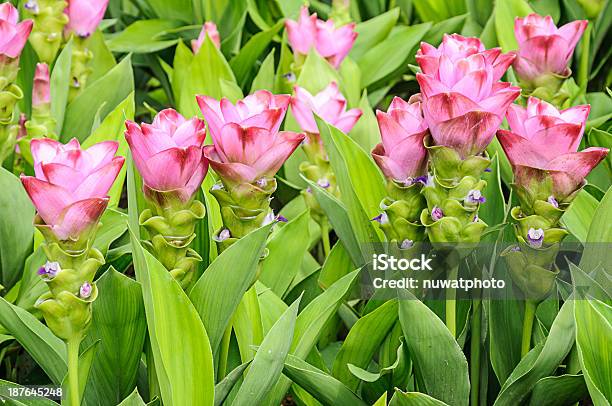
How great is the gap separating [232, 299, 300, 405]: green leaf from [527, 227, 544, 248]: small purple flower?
1.05ft

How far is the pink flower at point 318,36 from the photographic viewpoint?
2.14 m

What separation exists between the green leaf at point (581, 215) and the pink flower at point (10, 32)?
39.5 inches

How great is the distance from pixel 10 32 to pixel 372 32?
132 centimetres

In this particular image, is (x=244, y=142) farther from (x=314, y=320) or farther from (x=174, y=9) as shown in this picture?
(x=174, y=9)

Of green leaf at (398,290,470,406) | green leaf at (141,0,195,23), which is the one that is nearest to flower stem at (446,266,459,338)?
green leaf at (398,290,470,406)

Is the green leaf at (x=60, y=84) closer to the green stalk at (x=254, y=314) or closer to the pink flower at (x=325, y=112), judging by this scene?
the pink flower at (x=325, y=112)

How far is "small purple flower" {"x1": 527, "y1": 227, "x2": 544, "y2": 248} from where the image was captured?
122cm

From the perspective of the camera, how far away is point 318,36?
216 cm

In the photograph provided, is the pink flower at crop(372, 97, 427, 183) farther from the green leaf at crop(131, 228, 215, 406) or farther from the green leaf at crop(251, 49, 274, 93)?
the green leaf at crop(251, 49, 274, 93)

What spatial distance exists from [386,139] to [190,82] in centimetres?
95

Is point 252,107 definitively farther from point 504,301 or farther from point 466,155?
point 504,301

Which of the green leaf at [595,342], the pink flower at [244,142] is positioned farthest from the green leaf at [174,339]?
the green leaf at [595,342]

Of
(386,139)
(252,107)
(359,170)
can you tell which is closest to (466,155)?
(386,139)

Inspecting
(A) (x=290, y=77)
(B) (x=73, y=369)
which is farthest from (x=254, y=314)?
(A) (x=290, y=77)
